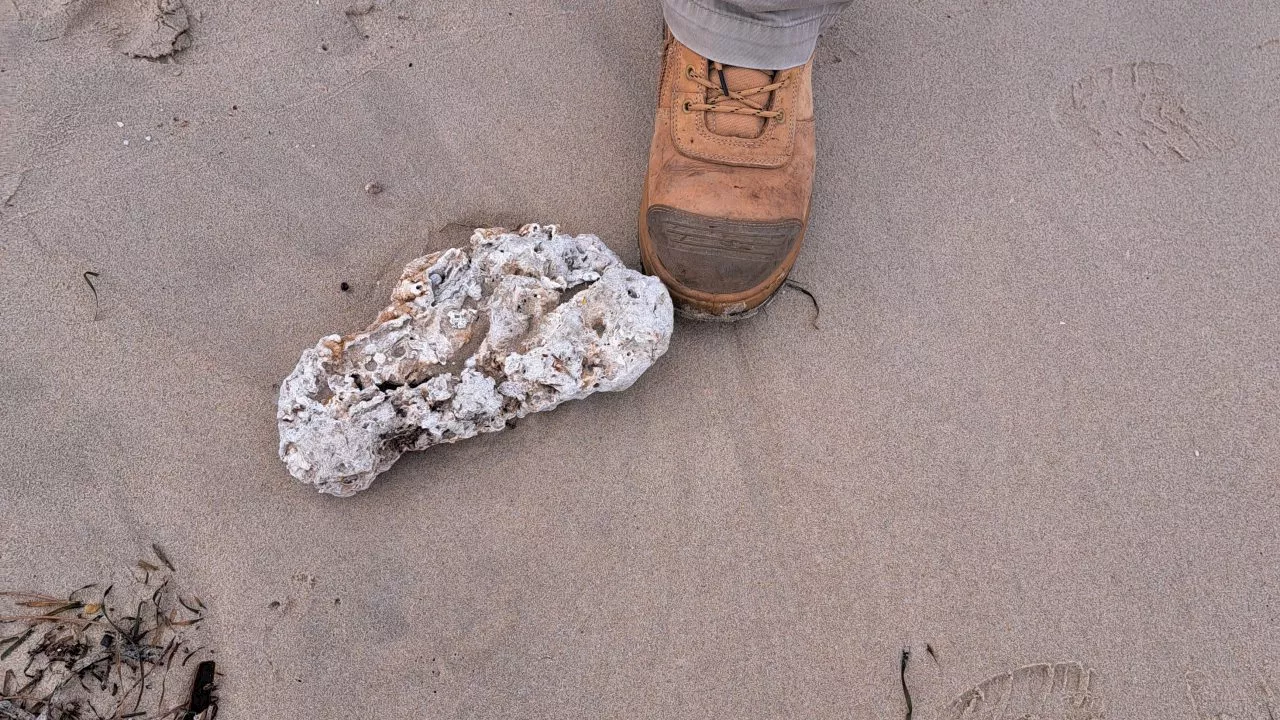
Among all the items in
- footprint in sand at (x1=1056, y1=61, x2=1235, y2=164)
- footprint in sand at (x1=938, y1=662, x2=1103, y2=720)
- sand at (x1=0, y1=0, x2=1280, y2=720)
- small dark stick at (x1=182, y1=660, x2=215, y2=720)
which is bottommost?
small dark stick at (x1=182, y1=660, x2=215, y2=720)

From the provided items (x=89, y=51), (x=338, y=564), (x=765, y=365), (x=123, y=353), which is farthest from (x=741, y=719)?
(x=89, y=51)

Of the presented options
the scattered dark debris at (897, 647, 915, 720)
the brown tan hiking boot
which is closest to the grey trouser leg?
the brown tan hiking boot

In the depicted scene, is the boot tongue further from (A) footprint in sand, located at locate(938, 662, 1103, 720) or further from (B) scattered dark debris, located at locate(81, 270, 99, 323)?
(B) scattered dark debris, located at locate(81, 270, 99, 323)

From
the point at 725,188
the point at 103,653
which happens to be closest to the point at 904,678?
the point at 725,188

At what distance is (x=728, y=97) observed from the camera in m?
1.82

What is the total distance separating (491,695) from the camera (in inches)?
67.9

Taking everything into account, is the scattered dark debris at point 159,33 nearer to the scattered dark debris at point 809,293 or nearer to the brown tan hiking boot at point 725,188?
the brown tan hiking boot at point 725,188

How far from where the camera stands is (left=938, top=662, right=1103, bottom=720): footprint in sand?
1.74m

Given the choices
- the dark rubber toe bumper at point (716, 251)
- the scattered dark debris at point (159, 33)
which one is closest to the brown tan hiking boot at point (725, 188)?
the dark rubber toe bumper at point (716, 251)

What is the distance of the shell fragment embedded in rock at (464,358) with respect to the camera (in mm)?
1625

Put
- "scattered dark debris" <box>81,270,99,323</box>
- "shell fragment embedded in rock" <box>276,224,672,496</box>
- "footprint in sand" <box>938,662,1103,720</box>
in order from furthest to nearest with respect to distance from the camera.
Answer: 1. "scattered dark debris" <box>81,270,99,323</box>
2. "footprint in sand" <box>938,662,1103,720</box>
3. "shell fragment embedded in rock" <box>276,224,672,496</box>

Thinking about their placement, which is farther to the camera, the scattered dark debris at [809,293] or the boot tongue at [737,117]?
the scattered dark debris at [809,293]

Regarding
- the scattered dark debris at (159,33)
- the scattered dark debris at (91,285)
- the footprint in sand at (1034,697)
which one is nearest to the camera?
the footprint in sand at (1034,697)

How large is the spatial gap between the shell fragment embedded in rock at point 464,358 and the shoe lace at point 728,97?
1.60 ft
